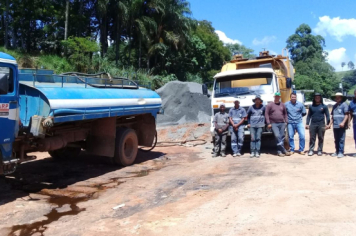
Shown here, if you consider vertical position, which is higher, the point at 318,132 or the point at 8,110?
the point at 8,110

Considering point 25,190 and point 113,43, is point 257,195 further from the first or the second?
point 113,43

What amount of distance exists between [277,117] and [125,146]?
A: 13.9ft

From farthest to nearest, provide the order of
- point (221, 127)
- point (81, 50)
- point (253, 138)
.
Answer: point (81, 50), point (221, 127), point (253, 138)

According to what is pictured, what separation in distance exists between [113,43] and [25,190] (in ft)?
Result: 86.8

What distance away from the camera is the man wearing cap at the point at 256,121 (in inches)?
391

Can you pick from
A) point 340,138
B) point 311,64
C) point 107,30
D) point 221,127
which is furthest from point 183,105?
point 311,64

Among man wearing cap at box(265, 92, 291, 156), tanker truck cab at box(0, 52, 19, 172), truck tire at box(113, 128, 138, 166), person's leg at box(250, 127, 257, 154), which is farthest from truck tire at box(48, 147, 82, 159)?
man wearing cap at box(265, 92, 291, 156)

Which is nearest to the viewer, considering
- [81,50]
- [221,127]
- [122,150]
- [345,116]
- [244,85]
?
[345,116]

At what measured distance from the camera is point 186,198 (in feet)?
20.6

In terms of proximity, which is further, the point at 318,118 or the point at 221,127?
the point at 221,127

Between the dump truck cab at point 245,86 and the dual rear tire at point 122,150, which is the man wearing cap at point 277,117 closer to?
the dump truck cab at point 245,86

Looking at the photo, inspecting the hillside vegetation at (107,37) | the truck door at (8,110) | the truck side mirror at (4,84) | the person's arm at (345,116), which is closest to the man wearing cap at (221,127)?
the person's arm at (345,116)

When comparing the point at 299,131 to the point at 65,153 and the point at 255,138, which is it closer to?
the point at 255,138

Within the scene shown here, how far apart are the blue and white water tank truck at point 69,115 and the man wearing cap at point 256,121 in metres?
2.84
